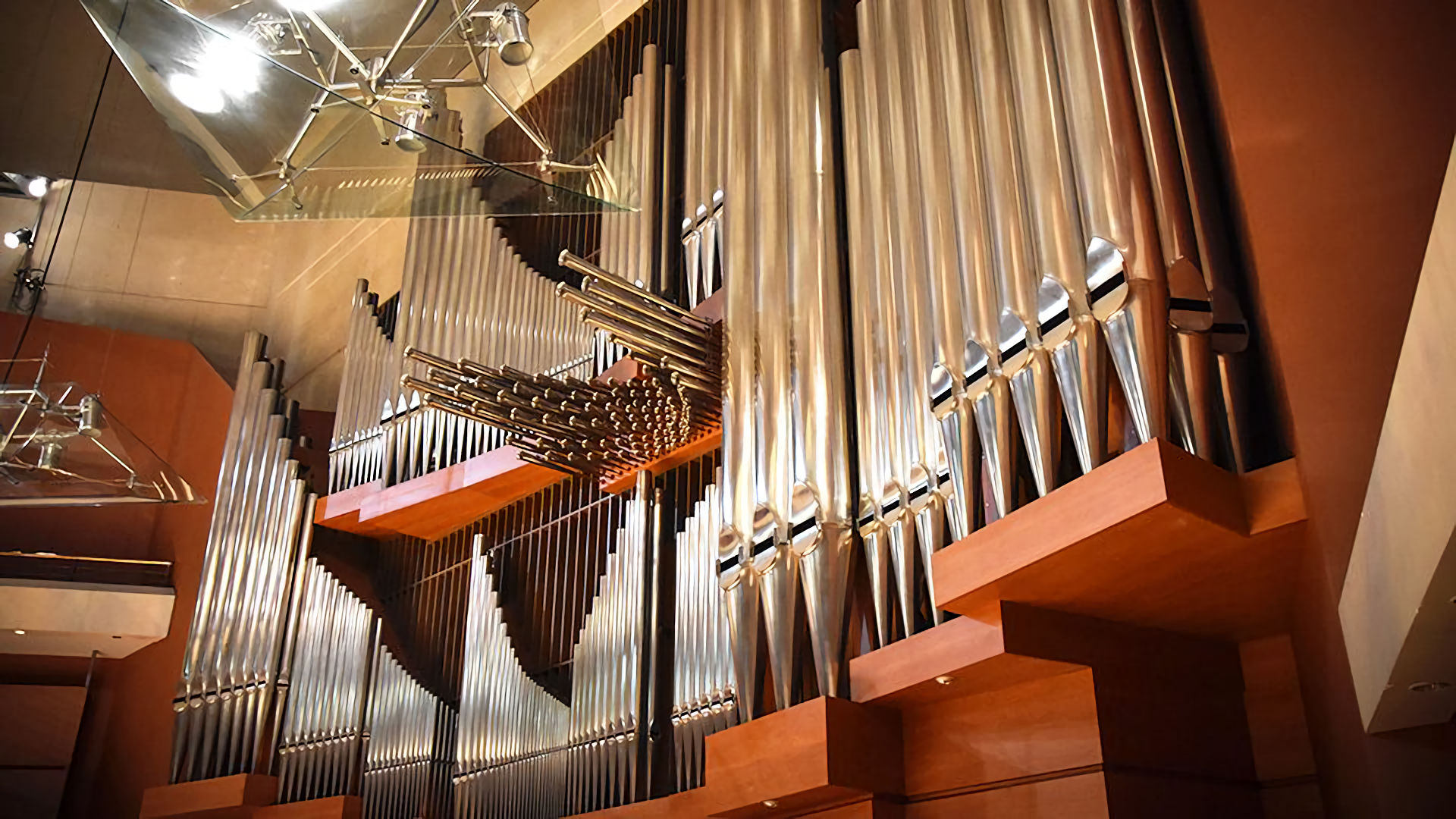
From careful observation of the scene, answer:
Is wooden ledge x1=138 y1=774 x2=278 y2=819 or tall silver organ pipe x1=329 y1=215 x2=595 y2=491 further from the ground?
tall silver organ pipe x1=329 y1=215 x2=595 y2=491

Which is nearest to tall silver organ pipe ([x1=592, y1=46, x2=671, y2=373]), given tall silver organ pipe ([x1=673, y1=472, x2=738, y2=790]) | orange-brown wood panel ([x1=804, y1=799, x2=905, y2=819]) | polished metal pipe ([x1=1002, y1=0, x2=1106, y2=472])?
tall silver organ pipe ([x1=673, y1=472, x2=738, y2=790])

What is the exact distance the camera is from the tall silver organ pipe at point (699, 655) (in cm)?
471

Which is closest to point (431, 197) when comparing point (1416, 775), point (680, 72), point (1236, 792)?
point (1416, 775)

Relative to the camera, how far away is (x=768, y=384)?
4691mm

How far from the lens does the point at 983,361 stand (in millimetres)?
3668

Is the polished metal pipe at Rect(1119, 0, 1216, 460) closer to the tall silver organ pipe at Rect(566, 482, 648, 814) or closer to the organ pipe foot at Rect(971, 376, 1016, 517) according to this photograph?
the organ pipe foot at Rect(971, 376, 1016, 517)

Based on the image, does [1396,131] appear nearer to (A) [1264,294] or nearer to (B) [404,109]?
(A) [1264,294]

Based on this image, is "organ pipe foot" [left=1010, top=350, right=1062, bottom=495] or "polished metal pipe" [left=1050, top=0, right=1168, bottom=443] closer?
"polished metal pipe" [left=1050, top=0, right=1168, bottom=443]

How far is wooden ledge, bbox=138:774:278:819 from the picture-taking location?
6793 millimetres

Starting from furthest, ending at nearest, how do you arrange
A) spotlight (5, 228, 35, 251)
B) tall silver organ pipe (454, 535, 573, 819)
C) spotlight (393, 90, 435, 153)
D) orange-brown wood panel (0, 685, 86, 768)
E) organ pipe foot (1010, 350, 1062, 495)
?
spotlight (5, 228, 35, 251), orange-brown wood panel (0, 685, 86, 768), tall silver organ pipe (454, 535, 573, 819), organ pipe foot (1010, 350, 1062, 495), spotlight (393, 90, 435, 153)

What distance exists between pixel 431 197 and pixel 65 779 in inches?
259

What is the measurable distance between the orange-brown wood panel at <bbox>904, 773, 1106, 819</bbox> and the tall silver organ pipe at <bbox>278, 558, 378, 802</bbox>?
373 centimetres

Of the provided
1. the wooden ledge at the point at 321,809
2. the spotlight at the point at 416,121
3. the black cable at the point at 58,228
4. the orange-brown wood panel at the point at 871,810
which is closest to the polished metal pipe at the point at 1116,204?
the orange-brown wood panel at the point at 871,810

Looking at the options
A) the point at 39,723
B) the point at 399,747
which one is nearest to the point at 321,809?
the point at 399,747
